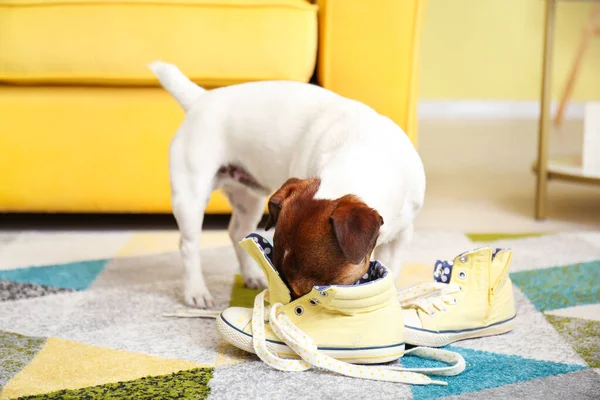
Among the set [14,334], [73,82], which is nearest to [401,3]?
[73,82]

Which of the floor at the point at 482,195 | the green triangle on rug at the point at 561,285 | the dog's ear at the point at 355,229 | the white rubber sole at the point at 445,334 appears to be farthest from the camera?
the floor at the point at 482,195

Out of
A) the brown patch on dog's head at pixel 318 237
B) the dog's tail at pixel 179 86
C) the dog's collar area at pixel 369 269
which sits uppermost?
the dog's tail at pixel 179 86

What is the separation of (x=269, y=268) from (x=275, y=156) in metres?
0.42

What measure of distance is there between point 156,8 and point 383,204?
48.1 inches

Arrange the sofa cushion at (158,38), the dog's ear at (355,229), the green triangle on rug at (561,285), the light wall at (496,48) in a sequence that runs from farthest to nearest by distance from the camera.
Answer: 1. the light wall at (496,48)
2. the sofa cushion at (158,38)
3. the green triangle on rug at (561,285)
4. the dog's ear at (355,229)

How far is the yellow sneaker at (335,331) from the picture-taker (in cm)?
122

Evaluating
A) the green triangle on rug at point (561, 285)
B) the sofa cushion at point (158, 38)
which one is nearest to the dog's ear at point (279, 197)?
the green triangle on rug at point (561, 285)

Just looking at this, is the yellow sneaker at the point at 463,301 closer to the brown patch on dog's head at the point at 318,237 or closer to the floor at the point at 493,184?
the brown patch on dog's head at the point at 318,237

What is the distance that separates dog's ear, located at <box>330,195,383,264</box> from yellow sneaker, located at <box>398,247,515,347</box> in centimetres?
28

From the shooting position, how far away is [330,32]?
2252mm

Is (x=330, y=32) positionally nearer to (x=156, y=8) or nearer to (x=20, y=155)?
(x=156, y=8)

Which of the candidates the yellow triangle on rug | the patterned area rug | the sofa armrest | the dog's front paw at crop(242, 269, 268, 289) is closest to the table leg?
the patterned area rug

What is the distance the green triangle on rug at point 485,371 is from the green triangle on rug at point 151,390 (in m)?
0.34

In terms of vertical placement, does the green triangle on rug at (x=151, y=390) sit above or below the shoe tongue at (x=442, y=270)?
below
